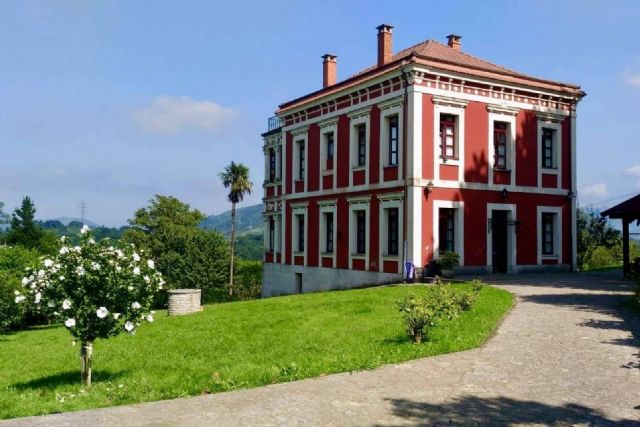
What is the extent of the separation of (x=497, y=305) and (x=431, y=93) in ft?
36.5

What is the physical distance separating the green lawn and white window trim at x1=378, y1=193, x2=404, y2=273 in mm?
5845

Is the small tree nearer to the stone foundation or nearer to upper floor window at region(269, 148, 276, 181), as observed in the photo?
the stone foundation

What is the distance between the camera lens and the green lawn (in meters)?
8.17

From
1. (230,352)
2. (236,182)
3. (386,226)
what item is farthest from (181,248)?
(230,352)

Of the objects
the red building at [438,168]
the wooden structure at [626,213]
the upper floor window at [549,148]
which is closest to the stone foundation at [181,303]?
the red building at [438,168]

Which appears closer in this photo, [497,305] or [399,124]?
[497,305]

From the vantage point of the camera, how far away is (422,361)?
872cm

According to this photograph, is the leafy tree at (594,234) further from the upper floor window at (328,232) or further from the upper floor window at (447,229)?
the upper floor window at (328,232)

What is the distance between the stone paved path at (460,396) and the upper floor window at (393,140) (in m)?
14.0

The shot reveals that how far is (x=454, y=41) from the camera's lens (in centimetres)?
2864

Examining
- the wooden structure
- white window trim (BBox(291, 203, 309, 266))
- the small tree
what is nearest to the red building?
white window trim (BBox(291, 203, 309, 266))

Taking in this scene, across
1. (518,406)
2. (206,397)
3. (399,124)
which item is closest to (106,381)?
(206,397)

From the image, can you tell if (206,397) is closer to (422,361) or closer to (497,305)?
(422,361)

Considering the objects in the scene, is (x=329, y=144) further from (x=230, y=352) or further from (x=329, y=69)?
(x=230, y=352)
